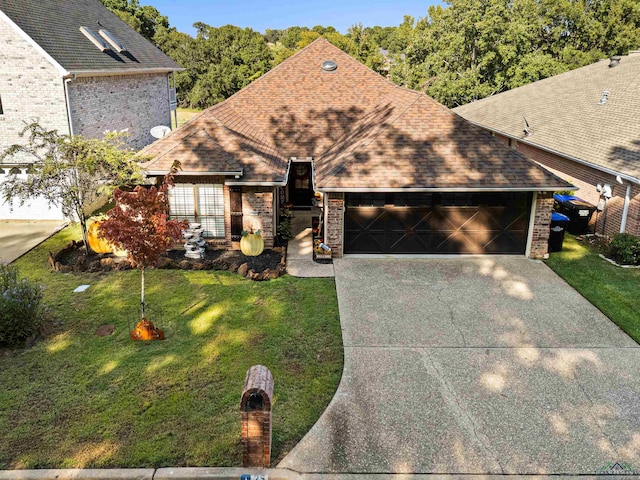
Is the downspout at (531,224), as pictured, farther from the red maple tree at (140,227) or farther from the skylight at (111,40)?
the skylight at (111,40)

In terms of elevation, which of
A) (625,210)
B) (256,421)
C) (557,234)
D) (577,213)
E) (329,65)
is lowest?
(256,421)

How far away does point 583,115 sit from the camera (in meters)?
21.0

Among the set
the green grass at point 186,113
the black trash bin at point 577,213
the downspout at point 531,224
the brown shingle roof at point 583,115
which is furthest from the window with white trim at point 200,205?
the green grass at point 186,113

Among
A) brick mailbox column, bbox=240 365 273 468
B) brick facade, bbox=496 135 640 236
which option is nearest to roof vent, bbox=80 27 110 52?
brick facade, bbox=496 135 640 236

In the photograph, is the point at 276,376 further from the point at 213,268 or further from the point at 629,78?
the point at 629,78

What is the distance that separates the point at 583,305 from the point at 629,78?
50.4 feet

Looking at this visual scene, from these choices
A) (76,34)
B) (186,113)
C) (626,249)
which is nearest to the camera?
(626,249)

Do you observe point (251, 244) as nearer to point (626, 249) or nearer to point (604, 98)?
point (626, 249)

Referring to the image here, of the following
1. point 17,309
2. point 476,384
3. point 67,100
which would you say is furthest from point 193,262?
point 67,100

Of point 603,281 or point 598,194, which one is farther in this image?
point 598,194

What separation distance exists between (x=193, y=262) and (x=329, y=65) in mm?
11262

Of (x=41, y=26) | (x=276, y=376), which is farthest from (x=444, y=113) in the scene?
(x=41, y=26)

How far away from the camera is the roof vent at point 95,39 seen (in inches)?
874

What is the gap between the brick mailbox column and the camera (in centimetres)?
657
